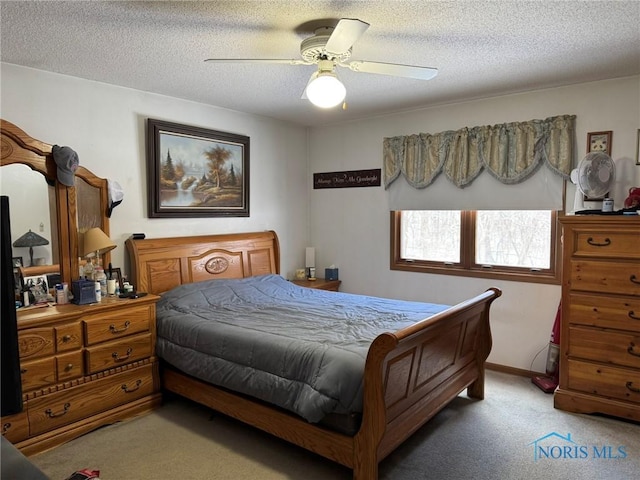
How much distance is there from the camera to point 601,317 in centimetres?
299

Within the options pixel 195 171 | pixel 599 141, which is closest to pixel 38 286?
pixel 195 171

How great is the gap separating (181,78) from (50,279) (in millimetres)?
1747

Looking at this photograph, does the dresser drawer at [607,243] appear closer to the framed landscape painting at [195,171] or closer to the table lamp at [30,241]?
the framed landscape painting at [195,171]

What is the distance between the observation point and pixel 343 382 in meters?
2.21

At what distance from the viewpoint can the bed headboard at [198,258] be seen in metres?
3.59

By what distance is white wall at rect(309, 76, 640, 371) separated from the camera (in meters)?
3.37

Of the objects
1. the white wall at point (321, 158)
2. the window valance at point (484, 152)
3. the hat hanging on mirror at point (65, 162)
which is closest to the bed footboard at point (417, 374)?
the white wall at point (321, 158)

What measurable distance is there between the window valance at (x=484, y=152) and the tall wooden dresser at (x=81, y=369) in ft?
8.84

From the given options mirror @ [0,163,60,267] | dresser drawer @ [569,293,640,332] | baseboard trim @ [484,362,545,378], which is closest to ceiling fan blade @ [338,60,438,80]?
dresser drawer @ [569,293,640,332]

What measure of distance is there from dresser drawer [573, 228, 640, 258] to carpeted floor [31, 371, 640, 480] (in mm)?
1142

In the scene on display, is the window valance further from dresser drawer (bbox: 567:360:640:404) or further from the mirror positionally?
the mirror

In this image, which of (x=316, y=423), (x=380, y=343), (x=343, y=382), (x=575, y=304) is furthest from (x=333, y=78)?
(x=575, y=304)

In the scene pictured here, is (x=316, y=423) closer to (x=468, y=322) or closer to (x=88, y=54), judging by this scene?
(x=468, y=322)

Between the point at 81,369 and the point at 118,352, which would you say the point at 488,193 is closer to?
the point at 118,352
